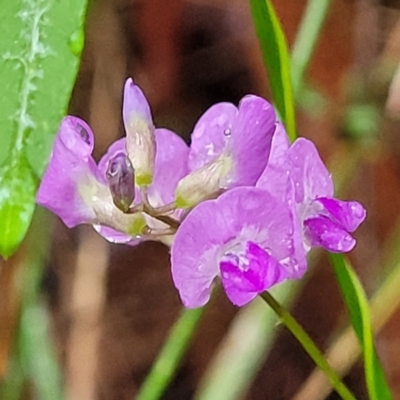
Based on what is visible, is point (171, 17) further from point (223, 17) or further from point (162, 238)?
point (162, 238)

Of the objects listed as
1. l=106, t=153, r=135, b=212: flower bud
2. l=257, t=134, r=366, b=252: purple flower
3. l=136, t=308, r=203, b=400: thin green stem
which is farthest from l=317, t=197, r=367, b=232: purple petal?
l=136, t=308, r=203, b=400: thin green stem

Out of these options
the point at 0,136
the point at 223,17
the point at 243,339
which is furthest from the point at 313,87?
the point at 0,136

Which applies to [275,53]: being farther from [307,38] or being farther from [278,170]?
[307,38]

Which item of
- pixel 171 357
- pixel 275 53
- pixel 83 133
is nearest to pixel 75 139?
pixel 83 133

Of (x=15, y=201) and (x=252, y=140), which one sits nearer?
(x=15, y=201)

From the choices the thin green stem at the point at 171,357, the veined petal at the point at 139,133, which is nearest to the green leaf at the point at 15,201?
the veined petal at the point at 139,133

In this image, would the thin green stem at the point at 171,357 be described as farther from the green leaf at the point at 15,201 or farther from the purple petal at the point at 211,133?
the green leaf at the point at 15,201
